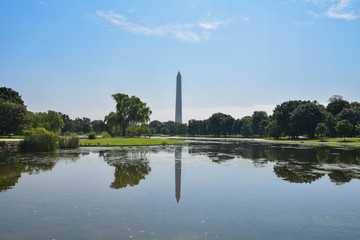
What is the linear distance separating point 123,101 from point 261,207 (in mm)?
73712

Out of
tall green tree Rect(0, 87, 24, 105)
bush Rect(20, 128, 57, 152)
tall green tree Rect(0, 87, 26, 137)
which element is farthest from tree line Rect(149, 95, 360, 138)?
tall green tree Rect(0, 87, 24, 105)

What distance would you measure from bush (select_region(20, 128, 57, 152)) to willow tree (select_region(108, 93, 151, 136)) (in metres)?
42.7

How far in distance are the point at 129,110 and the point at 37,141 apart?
43.5m

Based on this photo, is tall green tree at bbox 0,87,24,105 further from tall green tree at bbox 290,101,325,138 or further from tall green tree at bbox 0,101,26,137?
tall green tree at bbox 290,101,325,138

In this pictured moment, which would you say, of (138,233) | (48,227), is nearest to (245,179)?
(138,233)

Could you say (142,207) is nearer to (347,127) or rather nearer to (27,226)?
(27,226)

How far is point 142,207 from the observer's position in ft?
36.2

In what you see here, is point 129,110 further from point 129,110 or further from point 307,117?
point 307,117

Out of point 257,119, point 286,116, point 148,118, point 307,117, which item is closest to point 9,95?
point 148,118

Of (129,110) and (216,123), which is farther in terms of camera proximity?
(216,123)

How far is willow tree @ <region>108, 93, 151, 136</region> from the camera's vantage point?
7988cm

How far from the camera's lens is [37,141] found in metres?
36.3

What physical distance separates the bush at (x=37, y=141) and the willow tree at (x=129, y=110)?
140 feet

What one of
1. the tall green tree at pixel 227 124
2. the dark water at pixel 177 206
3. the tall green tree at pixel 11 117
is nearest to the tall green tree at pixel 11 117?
the tall green tree at pixel 11 117
